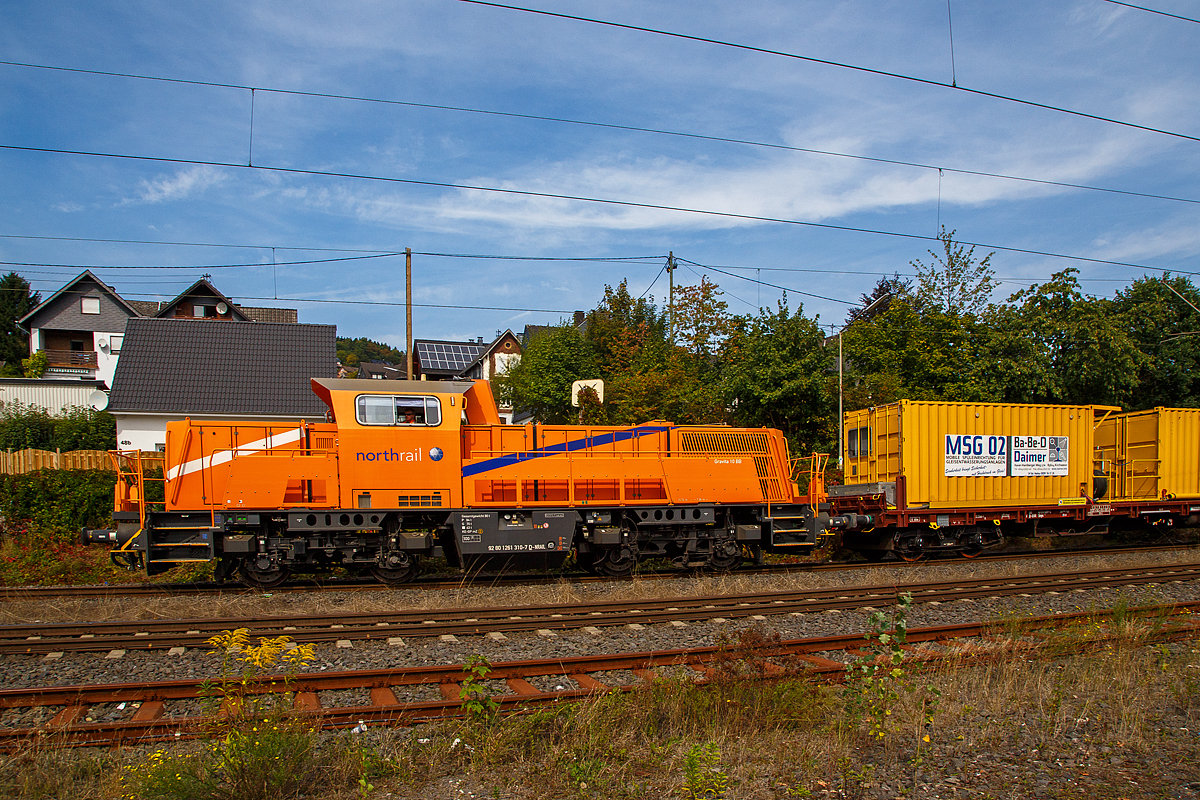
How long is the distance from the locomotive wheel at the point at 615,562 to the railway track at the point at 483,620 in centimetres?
217

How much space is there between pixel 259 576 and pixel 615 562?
19.7 ft

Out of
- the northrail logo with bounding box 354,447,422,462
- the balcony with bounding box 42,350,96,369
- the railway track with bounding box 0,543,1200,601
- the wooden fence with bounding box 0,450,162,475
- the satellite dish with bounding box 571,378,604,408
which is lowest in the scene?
the railway track with bounding box 0,543,1200,601

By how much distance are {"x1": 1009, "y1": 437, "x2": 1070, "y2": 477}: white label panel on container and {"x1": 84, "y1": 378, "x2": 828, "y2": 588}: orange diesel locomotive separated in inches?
244

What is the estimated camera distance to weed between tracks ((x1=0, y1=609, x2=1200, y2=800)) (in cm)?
479

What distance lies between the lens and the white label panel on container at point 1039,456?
16.5 metres

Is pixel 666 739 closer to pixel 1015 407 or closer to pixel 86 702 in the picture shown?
pixel 86 702

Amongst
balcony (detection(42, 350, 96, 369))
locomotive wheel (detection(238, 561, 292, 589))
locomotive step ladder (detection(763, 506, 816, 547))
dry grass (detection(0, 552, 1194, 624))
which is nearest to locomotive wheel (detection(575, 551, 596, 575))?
dry grass (detection(0, 552, 1194, 624))

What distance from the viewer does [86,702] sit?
6.27 metres

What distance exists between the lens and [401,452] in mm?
11695

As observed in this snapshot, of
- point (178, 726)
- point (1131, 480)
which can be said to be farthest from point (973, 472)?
point (178, 726)

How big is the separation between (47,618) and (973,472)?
1726 cm

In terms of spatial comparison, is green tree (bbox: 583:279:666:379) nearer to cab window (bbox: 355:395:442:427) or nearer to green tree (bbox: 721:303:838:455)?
green tree (bbox: 721:303:838:455)

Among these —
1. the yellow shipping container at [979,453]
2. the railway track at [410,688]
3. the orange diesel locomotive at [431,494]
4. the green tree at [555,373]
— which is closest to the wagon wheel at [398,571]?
the orange diesel locomotive at [431,494]

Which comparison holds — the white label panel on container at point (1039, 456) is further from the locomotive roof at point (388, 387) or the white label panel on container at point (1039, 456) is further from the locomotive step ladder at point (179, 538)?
the locomotive step ladder at point (179, 538)
